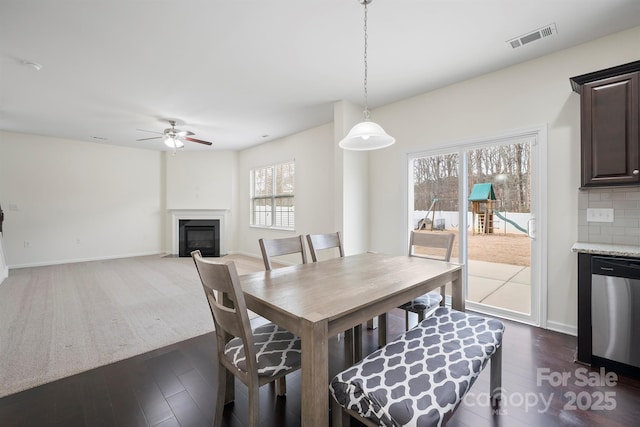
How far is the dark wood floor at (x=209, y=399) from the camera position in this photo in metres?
1.60

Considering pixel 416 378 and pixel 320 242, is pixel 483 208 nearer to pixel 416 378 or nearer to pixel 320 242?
pixel 320 242

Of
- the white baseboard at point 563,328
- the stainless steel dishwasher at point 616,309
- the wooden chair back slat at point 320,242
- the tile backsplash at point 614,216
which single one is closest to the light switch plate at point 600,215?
the tile backsplash at point 614,216

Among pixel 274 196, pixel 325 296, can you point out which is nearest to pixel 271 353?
pixel 325 296

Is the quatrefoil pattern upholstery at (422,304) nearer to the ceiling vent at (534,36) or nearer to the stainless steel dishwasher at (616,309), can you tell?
the stainless steel dishwasher at (616,309)

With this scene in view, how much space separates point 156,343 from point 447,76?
411cm

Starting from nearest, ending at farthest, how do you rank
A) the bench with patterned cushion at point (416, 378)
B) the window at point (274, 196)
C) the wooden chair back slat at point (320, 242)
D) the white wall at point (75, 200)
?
1. the bench with patterned cushion at point (416, 378)
2. the wooden chair back slat at point (320, 242)
3. the white wall at point (75, 200)
4. the window at point (274, 196)

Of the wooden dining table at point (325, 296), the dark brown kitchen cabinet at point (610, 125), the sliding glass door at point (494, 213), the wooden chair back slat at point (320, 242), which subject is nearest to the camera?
the wooden dining table at point (325, 296)

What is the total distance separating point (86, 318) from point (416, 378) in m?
3.64

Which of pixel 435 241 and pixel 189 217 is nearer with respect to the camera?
pixel 435 241

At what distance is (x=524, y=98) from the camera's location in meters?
2.85

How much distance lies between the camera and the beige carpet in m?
2.22

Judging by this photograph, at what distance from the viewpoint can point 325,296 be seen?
4.75 feet

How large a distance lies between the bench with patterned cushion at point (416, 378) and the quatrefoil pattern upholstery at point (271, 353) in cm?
28

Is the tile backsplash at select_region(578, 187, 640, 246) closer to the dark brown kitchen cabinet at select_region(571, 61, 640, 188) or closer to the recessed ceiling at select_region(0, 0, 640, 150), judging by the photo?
the dark brown kitchen cabinet at select_region(571, 61, 640, 188)
